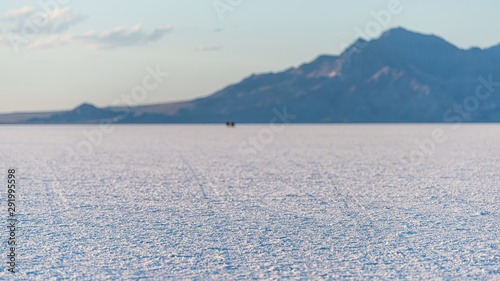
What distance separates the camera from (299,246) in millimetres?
10914

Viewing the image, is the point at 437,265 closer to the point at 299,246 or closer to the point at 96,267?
the point at 299,246

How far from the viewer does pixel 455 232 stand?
12.1m

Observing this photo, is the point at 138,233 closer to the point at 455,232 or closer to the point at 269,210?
the point at 269,210

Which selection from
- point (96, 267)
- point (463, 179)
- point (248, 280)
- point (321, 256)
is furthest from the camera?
point (463, 179)

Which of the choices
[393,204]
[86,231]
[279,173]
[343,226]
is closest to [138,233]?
[86,231]

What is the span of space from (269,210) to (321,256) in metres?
4.89

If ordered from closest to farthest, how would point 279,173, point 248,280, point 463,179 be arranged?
point 248,280
point 463,179
point 279,173

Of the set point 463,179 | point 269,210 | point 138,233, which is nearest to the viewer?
point 138,233

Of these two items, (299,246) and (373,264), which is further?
(299,246)

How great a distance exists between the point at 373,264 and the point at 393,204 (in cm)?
654

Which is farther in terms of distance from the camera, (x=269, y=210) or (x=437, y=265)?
(x=269, y=210)

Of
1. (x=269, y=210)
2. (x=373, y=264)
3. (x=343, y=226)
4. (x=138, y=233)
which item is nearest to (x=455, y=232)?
(x=343, y=226)

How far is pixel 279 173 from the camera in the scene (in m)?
24.7

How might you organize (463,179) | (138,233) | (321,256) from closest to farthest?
1. (321,256)
2. (138,233)
3. (463,179)
